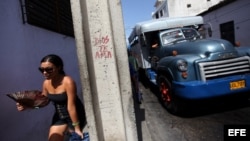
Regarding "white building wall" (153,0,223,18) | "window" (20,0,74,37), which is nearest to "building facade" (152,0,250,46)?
"window" (20,0,74,37)

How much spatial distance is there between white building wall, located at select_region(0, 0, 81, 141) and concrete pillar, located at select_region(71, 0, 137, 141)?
111 cm

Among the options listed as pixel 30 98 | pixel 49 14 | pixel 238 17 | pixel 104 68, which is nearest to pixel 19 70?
pixel 30 98

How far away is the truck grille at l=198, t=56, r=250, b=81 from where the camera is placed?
5.16 metres

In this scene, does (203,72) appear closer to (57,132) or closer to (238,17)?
(57,132)

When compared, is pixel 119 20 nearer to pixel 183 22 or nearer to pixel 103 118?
pixel 103 118

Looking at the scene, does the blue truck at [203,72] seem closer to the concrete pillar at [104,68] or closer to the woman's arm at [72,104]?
the concrete pillar at [104,68]

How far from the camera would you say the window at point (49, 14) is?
183 inches

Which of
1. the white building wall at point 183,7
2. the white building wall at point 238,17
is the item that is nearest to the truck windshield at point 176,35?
the white building wall at point 238,17

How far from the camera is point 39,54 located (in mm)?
4914

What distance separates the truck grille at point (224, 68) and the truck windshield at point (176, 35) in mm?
2060

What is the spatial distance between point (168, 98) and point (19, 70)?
343cm

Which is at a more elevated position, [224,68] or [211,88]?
[224,68]

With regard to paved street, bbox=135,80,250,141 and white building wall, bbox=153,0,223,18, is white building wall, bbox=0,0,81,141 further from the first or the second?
white building wall, bbox=153,0,223,18

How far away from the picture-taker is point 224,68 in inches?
207
